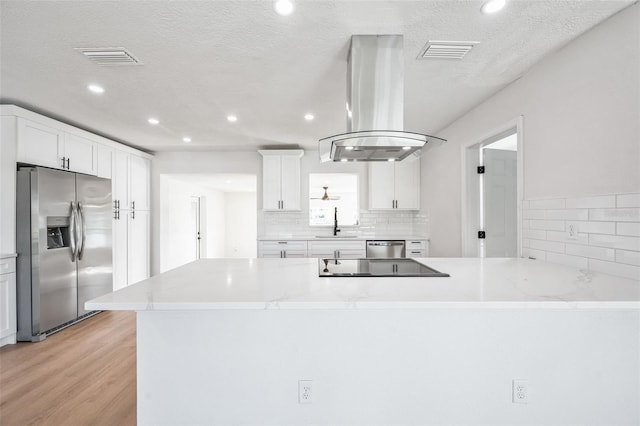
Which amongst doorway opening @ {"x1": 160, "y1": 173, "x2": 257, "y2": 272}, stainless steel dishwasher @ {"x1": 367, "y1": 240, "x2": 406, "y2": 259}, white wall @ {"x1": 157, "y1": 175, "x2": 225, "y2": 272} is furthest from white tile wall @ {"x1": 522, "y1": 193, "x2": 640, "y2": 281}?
white wall @ {"x1": 157, "y1": 175, "x2": 225, "y2": 272}

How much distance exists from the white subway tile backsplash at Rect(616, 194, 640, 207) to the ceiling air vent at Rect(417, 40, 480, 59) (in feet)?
3.99

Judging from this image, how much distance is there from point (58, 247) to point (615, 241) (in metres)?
4.65

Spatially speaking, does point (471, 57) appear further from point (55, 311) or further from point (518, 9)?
point (55, 311)

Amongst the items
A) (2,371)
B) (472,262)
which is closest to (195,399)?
(472,262)

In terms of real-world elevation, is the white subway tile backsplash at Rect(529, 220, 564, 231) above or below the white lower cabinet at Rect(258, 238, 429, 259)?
above

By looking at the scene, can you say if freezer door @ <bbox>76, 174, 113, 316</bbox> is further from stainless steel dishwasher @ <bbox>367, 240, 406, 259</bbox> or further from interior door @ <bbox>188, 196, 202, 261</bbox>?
stainless steel dishwasher @ <bbox>367, 240, 406, 259</bbox>

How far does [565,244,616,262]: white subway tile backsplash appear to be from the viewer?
5.73ft

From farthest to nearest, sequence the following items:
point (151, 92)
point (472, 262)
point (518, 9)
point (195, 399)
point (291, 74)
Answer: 1. point (151, 92)
2. point (291, 74)
3. point (472, 262)
4. point (518, 9)
5. point (195, 399)

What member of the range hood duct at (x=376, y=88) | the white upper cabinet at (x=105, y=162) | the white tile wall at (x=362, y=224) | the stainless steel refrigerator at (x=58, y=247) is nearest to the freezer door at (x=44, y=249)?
the stainless steel refrigerator at (x=58, y=247)

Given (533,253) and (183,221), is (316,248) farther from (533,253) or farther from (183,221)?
(183,221)

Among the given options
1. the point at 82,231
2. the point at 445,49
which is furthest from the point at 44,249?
the point at 445,49

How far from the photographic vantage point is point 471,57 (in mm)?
2195

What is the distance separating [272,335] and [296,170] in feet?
12.0

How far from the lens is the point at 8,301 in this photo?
Result: 2.93 metres
